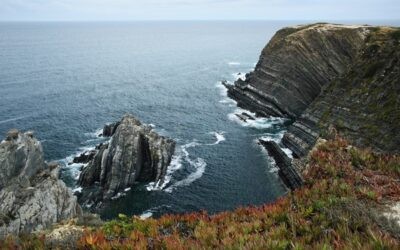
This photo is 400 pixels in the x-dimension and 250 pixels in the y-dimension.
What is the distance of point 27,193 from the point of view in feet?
116

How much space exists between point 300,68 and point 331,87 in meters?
18.9

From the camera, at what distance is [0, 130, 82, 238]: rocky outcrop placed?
109ft

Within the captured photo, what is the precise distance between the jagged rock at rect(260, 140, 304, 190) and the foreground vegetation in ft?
111

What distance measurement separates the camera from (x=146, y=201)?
54500 millimetres

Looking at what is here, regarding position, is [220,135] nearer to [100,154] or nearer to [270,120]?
[270,120]

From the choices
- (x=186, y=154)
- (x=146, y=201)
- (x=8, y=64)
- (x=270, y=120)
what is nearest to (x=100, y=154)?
(x=146, y=201)

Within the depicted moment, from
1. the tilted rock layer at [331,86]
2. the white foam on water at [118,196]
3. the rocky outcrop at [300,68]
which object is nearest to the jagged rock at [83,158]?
the white foam on water at [118,196]

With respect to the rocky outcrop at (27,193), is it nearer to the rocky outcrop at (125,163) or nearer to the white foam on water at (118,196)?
the rocky outcrop at (125,163)

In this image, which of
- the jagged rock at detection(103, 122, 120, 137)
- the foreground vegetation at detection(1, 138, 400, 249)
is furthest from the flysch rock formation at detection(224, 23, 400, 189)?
the foreground vegetation at detection(1, 138, 400, 249)

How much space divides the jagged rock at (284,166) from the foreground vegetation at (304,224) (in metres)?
33.8

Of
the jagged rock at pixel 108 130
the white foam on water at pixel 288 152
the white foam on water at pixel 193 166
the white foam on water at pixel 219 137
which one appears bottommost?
the white foam on water at pixel 219 137

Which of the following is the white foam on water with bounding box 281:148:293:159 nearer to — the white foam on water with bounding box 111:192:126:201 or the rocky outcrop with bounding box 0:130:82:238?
the white foam on water with bounding box 111:192:126:201

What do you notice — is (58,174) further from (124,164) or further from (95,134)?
(95,134)

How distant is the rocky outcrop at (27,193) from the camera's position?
33.3 m
